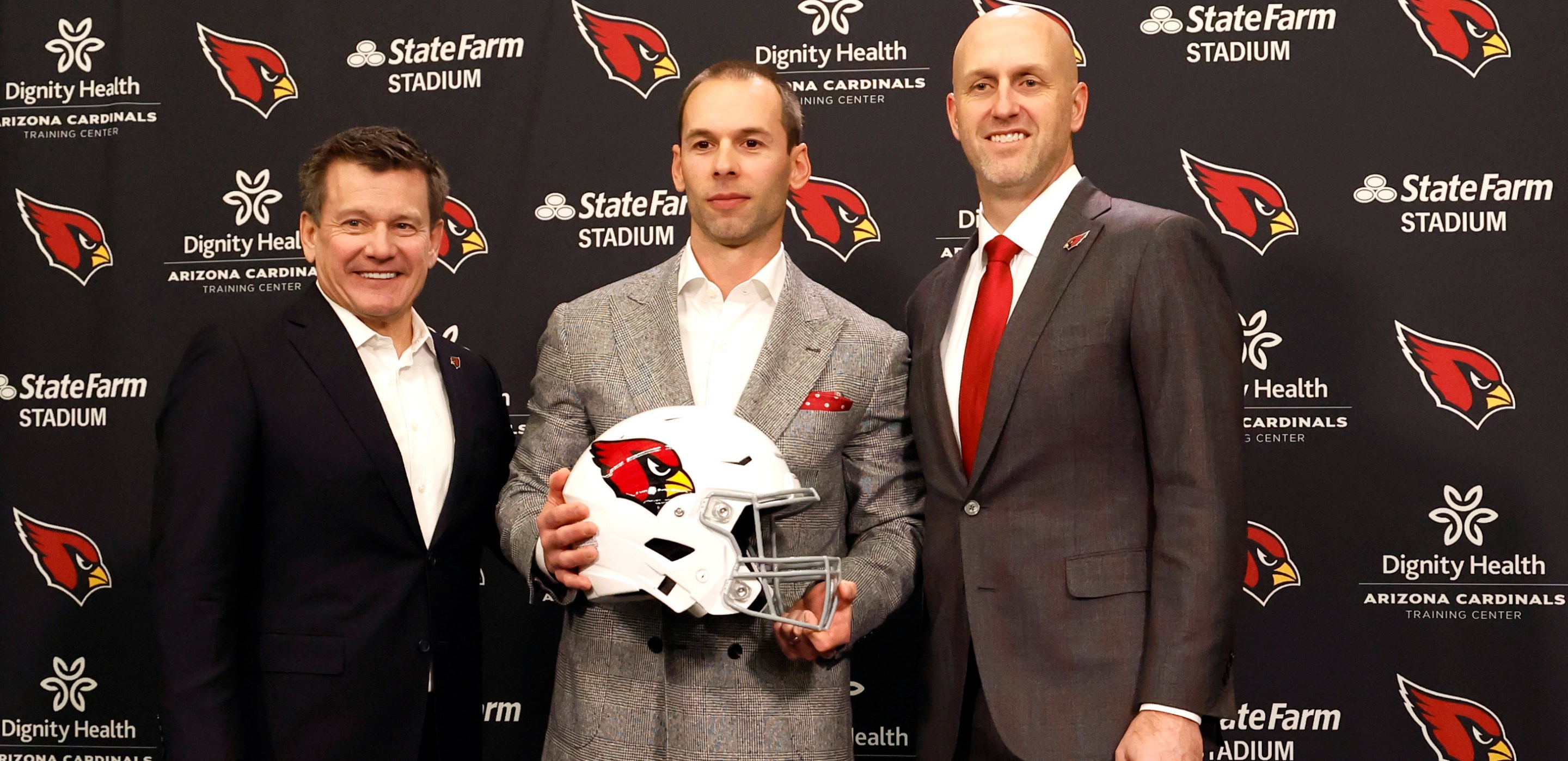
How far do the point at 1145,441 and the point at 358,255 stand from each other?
1.84 meters

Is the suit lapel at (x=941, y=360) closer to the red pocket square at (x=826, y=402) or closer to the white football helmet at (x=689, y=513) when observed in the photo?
the red pocket square at (x=826, y=402)

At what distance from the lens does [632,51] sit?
3941 millimetres

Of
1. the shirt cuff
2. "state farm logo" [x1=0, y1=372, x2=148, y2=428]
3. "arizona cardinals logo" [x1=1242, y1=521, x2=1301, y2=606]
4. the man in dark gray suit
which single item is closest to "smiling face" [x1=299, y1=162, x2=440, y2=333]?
the man in dark gray suit

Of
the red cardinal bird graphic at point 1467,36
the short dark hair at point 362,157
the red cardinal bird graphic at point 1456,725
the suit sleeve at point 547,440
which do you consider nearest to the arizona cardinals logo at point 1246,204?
the red cardinal bird graphic at point 1467,36

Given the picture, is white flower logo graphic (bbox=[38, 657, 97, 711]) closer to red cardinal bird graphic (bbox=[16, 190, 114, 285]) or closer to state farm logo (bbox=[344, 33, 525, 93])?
red cardinal bird graphic (bbox=[16, 190, 114, 285])

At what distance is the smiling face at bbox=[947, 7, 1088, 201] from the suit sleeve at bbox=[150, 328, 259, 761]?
176 cm

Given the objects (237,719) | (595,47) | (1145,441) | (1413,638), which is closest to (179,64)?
(595,47)

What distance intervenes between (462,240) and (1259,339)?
8.87ft

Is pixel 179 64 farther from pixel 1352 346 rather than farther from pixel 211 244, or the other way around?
pixel 1352 346

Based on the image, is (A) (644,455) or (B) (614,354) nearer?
(A) (644,455)

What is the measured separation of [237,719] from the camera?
8.05 ft

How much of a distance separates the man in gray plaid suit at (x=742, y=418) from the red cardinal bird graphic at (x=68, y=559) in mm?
2219

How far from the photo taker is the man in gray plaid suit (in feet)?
8.27

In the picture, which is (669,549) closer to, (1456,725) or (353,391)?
(353,391)
